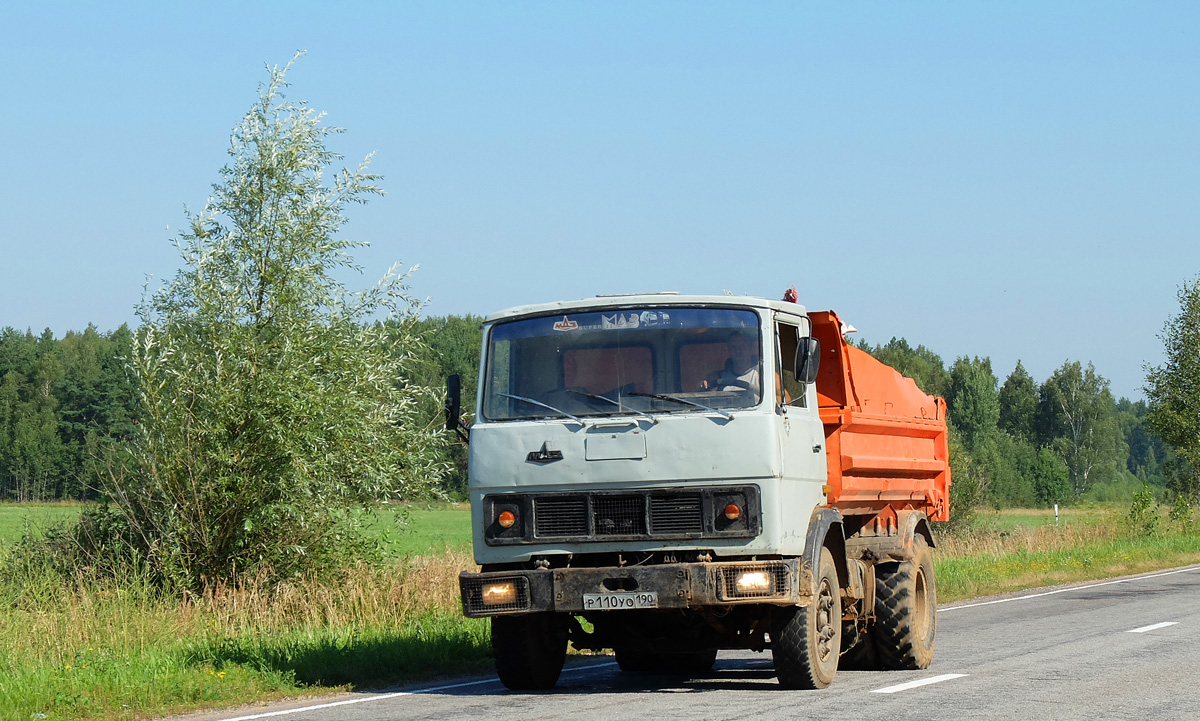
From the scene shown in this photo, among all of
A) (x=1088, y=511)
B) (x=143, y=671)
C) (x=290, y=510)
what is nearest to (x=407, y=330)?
(x=290, y=510)

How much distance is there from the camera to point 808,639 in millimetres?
9578

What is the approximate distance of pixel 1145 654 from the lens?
1245 cm

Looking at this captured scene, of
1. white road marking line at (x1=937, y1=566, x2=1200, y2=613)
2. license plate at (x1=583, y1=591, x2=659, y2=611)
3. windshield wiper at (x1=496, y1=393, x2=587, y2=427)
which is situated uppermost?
windshield wiper at (x1=496, y1=393, x2=587, y2=427)

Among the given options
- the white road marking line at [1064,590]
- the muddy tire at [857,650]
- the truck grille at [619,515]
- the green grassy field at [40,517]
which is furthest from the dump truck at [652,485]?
the white road marking line at [1064,590]

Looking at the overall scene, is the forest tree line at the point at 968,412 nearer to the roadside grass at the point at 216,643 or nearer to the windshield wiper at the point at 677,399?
the roadside grass at the point at 216,643

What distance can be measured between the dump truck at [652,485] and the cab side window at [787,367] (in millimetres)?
20

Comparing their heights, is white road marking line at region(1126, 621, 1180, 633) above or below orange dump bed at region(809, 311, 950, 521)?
below

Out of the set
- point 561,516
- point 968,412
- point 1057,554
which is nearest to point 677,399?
point 561,516

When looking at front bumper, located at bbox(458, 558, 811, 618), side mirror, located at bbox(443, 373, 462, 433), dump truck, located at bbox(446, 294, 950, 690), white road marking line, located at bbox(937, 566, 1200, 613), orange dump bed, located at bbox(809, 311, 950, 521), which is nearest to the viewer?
front bumper, located at bbox(458, 558, 811, 618)

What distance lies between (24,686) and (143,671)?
0.93m

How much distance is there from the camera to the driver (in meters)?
9.46

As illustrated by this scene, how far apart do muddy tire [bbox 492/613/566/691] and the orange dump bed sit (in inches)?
101

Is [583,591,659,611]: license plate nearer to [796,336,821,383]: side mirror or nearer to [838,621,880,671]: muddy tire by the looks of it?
[796,336,821,383]: side mirror

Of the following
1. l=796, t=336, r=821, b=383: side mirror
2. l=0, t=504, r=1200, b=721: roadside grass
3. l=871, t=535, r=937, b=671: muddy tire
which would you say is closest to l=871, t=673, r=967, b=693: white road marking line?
l=871, t=535, r=937, b=671: muddy tire
